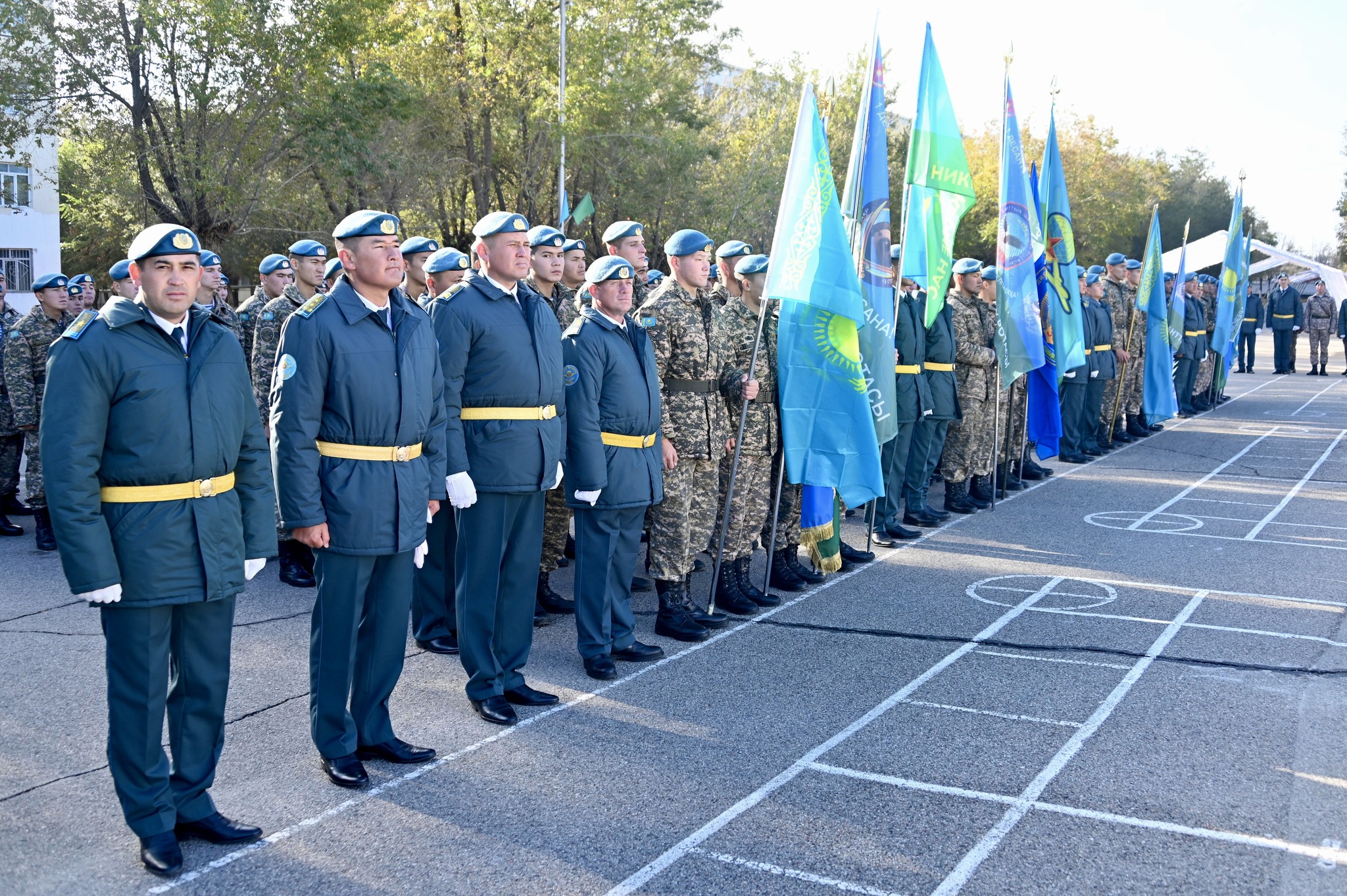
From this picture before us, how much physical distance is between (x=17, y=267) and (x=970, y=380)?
39.0 meters

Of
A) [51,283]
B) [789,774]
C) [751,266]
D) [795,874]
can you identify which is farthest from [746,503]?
[51,283]

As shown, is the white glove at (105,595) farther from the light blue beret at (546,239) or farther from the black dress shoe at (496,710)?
the light blue beret at (546,239)

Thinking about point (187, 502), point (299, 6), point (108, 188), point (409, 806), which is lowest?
point (409, 806)

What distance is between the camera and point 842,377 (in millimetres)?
7836

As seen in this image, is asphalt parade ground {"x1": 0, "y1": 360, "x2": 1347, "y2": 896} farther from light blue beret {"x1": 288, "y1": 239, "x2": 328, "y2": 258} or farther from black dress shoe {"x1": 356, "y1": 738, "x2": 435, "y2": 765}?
light blue beret {"x1": 288, "y1": 239, "x2": 328, "y2": 258}

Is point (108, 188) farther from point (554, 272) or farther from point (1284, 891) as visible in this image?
point (1284, 891)

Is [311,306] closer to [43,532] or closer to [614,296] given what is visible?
[614,296]

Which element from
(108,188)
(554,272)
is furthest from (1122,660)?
(108,188)

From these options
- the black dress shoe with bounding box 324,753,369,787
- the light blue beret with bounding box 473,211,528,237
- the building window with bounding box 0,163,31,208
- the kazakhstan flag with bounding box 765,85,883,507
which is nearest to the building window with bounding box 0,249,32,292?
the building window with bounding box 0,163,31,208

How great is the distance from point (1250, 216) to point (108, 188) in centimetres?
6665

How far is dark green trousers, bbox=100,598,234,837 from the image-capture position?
13.3 feet

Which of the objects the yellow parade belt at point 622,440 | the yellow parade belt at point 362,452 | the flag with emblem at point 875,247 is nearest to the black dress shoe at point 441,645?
the yellow parade belt at point 622,440

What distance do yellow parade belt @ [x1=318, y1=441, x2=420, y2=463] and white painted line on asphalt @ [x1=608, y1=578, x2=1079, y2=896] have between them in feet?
6.12

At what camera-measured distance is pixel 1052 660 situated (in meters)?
6.50
